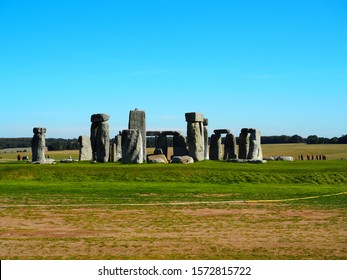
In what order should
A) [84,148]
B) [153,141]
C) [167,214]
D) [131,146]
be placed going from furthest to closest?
[153,141], [84,148], [131,146], [167,214]

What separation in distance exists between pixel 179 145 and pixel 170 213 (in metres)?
29.0

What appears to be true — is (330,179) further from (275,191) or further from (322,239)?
(322,239)

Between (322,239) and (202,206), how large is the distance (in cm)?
652

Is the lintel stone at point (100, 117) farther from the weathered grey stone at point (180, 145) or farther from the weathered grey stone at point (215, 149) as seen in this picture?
the weathered grey stone at point (215, 149)

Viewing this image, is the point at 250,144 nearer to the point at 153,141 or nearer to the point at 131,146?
the point at 131,146

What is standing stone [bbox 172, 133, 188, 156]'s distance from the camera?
44469 millimetres

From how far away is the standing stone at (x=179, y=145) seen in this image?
4447cm

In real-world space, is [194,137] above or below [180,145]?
above

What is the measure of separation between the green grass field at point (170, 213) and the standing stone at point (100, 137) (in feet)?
21.7

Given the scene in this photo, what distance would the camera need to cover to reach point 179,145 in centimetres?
4481

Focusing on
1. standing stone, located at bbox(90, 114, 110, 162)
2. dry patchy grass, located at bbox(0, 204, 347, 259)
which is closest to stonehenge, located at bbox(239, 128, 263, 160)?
standing stone, located at bbox(90, 114, 110, 162)

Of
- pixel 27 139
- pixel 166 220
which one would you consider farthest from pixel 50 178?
pixel 27 139

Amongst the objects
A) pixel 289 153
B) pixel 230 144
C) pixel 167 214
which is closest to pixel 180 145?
pixel 230 144

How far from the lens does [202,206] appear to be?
58.3 feet
